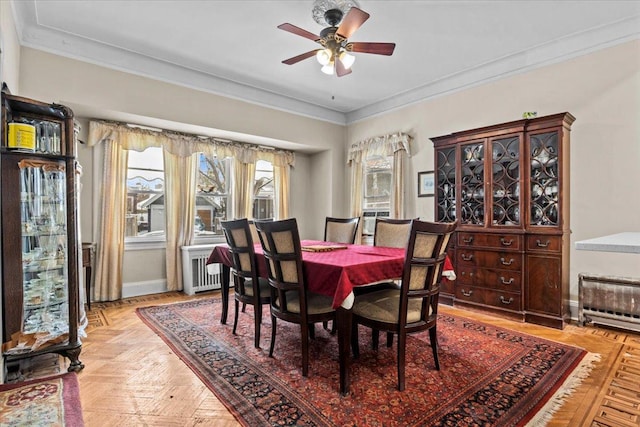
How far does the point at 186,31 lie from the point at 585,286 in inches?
181

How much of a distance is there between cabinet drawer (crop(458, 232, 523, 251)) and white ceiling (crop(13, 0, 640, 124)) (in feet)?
6.18

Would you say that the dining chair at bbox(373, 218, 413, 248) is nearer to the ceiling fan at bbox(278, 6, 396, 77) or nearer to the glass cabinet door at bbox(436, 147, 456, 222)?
the glass cabinet door at bbox(436, 147, 456, 222)

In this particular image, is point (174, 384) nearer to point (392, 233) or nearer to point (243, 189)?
point (392, 233)

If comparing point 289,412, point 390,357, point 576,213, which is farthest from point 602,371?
point 289,412

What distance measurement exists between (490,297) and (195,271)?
366 cm

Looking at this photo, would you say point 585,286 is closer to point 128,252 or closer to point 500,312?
point 500,312

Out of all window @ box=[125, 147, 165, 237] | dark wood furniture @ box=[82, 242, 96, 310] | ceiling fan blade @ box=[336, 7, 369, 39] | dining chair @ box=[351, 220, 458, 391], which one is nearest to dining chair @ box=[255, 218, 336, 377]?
dining chair @ box=[351, 220, 458, 391]

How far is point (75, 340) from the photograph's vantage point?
2.35 m

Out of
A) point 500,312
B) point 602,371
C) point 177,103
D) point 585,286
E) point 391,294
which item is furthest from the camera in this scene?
point 177,103

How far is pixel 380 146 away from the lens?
5.21 m

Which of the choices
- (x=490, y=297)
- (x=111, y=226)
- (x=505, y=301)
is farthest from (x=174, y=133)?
(x=505, y=301)

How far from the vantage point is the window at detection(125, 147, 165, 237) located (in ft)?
14.7

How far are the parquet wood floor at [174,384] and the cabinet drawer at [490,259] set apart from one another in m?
0.65

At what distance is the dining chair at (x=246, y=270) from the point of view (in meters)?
2.71
